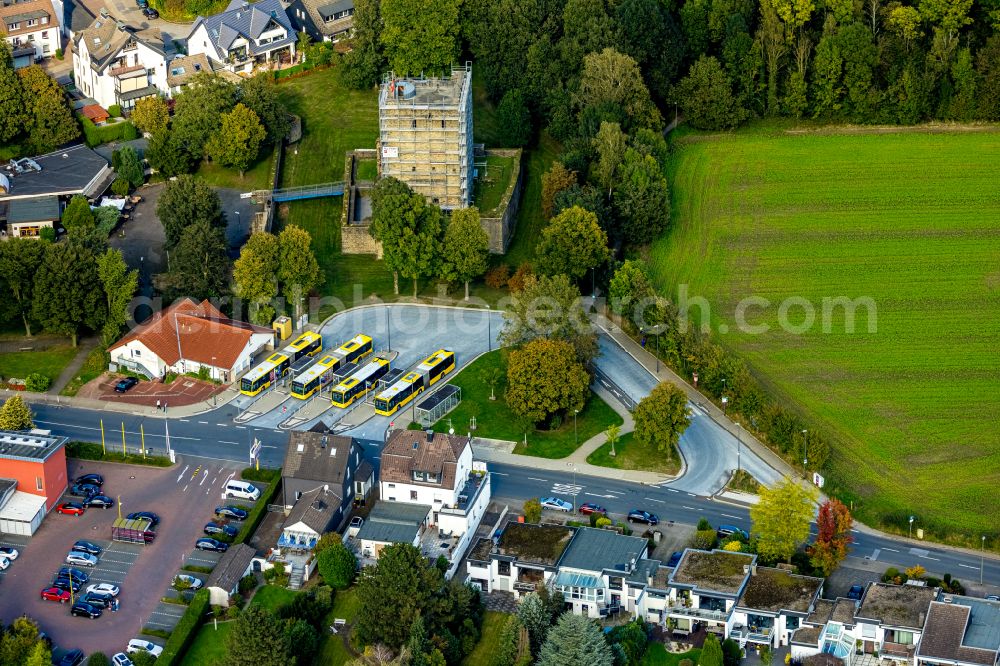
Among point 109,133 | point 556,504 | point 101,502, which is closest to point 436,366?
point 556,504

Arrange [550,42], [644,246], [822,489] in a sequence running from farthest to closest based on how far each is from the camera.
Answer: [550,42] → [644,246] → [822,489]

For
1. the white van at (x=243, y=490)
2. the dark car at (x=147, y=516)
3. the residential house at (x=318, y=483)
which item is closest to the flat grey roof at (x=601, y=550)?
the residential house at (x=318, y=483)

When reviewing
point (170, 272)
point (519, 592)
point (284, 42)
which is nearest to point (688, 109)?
point (284, 42)

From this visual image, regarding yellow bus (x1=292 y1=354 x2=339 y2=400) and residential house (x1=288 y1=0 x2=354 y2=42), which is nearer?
yellow bus (x1=292 y1=354 x2=339 y2=400)

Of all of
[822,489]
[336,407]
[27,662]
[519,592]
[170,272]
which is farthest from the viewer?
[170,272]

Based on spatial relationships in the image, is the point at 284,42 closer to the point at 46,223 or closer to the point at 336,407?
the point at 46,223

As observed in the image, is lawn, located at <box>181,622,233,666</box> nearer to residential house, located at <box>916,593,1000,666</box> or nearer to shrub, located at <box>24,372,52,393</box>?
shrub, located at <box>24,372,52,393</box>

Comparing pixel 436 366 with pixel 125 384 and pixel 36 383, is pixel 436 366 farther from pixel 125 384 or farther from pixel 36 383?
pixel 36 383

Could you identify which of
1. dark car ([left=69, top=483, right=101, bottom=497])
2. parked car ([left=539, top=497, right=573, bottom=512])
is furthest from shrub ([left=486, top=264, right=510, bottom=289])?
dark car ([left=69, top=483, right=101, bottom=497])
